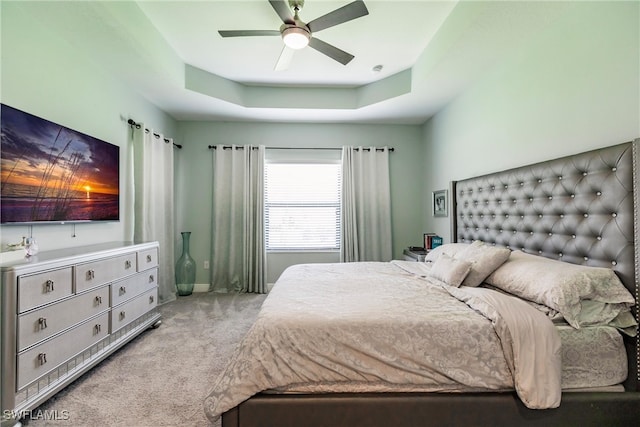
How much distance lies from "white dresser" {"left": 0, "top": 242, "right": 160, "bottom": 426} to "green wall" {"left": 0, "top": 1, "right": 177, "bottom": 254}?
439 mm

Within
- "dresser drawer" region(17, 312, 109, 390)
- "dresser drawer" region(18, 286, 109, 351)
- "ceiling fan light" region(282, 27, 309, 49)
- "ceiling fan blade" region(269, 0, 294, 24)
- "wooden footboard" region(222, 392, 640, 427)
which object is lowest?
"wooden footboard" region(222, 392, 640, 427)

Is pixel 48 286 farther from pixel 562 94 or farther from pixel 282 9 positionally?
pixel 562 94

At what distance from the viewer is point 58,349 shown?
5.54 feet

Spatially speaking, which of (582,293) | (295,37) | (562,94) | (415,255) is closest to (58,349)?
(295,37)

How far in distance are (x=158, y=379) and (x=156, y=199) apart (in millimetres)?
2191

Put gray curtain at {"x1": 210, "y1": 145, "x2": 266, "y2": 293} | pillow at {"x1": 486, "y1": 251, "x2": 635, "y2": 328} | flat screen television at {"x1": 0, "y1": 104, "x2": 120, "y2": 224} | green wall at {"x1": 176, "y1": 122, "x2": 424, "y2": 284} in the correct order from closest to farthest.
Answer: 1. pillow at {"x1": 486, "y1": 251, "x2": 635, "y2": 328}
2. flat screen television at {"x1": 0, "y1": 104, "x2": 120, "y2": 224}
3. gray curtain at {"x1": 210, "y1": 145, "x2": 266, "y2": 293}
4. green wall at {"x1": 176, "y1": 122, "x2": 424, "y2": 284}

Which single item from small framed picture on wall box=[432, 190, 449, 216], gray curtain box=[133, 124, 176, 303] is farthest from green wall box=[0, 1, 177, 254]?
small framed picture on wall box=[432, 190, 449, 216]

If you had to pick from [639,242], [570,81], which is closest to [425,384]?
[639,242]

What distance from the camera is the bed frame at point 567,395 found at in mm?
1271

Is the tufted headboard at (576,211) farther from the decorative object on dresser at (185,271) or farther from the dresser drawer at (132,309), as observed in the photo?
the decorative object on dresser at (185,271)

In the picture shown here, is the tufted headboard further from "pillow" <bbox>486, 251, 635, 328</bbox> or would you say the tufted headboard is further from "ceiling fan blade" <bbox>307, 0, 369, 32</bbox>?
"ceiling fan blade" <bbox>307, 0, 369, 32</bbox>

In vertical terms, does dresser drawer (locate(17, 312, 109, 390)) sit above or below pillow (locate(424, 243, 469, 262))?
below

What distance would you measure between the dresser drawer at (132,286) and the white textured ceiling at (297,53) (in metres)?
1.97

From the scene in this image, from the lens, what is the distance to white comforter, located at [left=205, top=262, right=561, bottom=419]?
4.09 ft
